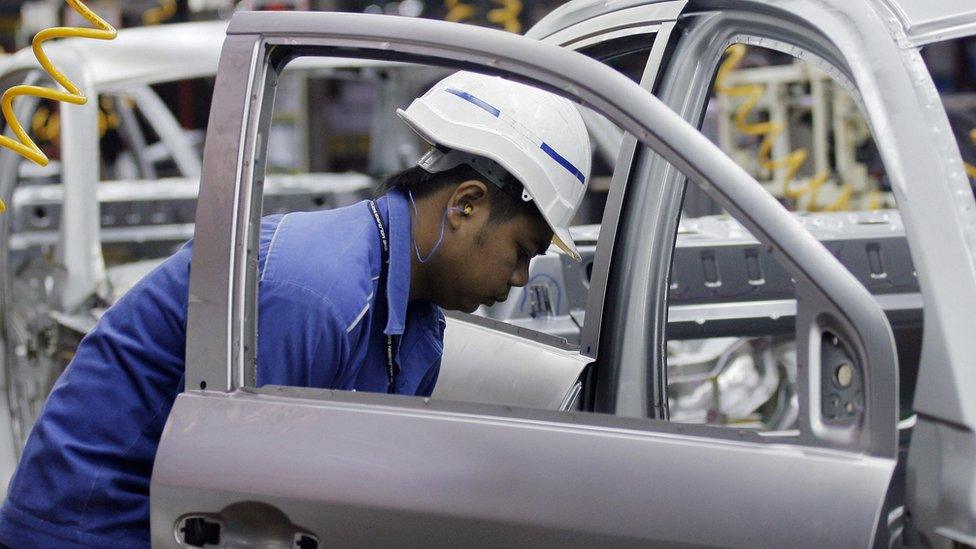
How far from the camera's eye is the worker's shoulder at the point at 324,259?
1.98m

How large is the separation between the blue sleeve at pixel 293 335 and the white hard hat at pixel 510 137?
37 cm

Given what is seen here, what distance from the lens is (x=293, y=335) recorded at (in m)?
1.97

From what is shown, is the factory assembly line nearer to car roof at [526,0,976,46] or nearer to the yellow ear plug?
car roof at [526,0,976,46]

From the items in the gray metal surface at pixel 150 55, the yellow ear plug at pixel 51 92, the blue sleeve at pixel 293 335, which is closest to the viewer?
the blue sleeve at pixel 293 335

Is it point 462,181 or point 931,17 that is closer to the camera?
point 931,17

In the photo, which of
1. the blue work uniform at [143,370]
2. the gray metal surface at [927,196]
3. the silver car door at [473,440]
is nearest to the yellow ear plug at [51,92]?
the blue work uniform at [143,370]

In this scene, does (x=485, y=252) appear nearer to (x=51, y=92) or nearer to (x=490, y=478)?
(x=490, y=478)

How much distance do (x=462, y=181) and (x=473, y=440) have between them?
541 mm

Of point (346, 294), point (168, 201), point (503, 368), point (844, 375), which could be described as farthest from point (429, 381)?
point (168, 201)

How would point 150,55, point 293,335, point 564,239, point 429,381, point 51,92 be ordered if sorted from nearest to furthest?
point 293,335 < point 564,239 < point 429,381 < point 51,92 < point 150,55

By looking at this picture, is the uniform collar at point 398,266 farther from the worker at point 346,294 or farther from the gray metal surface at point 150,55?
the gray metal surface at point 150,55

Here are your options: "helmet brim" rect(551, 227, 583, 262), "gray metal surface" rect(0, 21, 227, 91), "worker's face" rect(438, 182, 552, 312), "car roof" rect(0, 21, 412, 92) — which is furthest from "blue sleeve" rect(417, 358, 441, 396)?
"gray metal surface" rect(0, 21, 227, 91)

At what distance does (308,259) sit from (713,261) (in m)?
1.73

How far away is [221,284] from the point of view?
6.30ft
